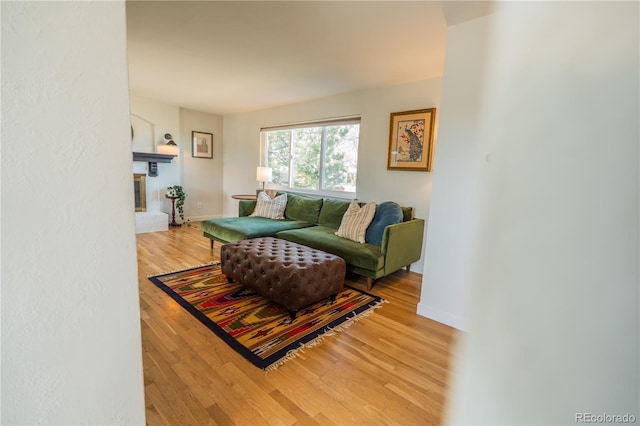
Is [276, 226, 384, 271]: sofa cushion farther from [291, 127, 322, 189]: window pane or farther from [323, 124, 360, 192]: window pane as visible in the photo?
[291, 127, 322, 189]: window pane

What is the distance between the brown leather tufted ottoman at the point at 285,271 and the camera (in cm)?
221

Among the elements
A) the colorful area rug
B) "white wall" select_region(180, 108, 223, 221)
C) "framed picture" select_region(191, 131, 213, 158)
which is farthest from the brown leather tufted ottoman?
"framed picture" select_region(191, 131, 213, 158)

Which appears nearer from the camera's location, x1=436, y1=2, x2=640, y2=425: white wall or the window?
x1=436, y1=2, x2=640, y2=425: white wall

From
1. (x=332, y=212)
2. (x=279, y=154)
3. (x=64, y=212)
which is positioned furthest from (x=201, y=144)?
(x=64, y=212)

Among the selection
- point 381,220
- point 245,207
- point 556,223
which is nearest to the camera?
point 556,223

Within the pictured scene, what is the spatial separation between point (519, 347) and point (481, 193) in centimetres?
16

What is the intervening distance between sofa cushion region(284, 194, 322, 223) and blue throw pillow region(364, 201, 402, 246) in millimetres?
1107

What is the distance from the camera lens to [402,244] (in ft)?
A: 10.1

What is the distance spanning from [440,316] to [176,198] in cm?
491

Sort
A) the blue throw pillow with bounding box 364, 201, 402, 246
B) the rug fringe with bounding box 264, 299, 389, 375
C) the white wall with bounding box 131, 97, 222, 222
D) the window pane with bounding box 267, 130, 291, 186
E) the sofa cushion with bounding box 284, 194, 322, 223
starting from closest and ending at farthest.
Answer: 1. the rug fringe with bounding box 264, 299, 389, 375
2. the blue throw pillow with bounding box 364, 201, 402, 246
3. the sofa cushion with bounding box 284, 194, 322, 223
4. the white wall with bounding box 131, 97, 222, 222
5. the window pane with bounding box 267, 130, 291, 186

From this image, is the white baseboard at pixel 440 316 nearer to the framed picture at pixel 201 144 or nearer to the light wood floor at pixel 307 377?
the light wood floor at pixel 307 377

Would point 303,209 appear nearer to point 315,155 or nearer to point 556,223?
point 315,155

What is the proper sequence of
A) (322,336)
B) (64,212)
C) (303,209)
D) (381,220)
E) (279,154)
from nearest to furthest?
(64,212)
(322,336)
(381,220)
(303,209)
(279,154)

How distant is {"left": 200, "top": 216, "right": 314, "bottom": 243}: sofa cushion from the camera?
353 centimetres
